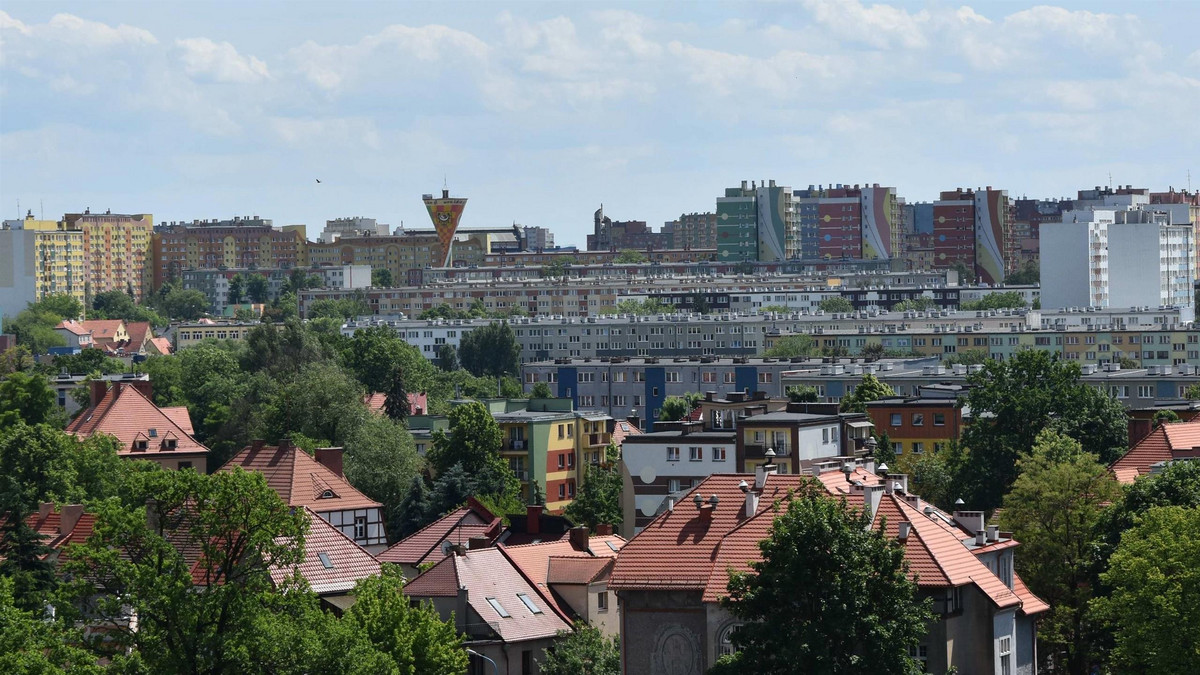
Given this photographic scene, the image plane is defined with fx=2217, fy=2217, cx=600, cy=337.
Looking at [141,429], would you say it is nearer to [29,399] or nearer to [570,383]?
[29,399]

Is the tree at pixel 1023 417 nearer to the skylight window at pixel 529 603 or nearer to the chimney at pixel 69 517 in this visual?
the skylight window at pixel 529 603

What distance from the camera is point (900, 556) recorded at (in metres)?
36.4

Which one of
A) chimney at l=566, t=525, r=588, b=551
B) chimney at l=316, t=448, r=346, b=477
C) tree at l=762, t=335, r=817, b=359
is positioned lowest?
chimney at l=566, t=525, r=588, b=551

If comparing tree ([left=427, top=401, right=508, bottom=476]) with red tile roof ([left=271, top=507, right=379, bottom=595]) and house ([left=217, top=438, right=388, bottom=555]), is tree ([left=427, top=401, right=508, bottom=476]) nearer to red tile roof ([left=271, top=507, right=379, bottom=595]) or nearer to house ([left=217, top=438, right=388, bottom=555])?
house ([left=217, top=438, right=388, bottom=555])

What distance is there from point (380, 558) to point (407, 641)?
17.6 m

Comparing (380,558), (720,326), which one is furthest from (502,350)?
(380,558)

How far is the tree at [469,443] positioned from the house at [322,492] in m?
13.4

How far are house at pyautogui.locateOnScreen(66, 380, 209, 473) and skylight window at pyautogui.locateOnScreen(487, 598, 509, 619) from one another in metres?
39.9

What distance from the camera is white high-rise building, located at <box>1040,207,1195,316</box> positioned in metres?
187

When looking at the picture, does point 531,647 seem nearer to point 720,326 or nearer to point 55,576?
point 55,576

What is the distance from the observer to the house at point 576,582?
51.8 m

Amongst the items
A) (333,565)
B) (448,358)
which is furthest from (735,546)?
(448,358)

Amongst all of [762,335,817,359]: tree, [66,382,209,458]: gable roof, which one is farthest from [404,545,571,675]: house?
[762,335,817,359]: tree

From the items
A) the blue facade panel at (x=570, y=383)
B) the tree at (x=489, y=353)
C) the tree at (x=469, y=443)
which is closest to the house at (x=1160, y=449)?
the tree at (x=469, y=443)
